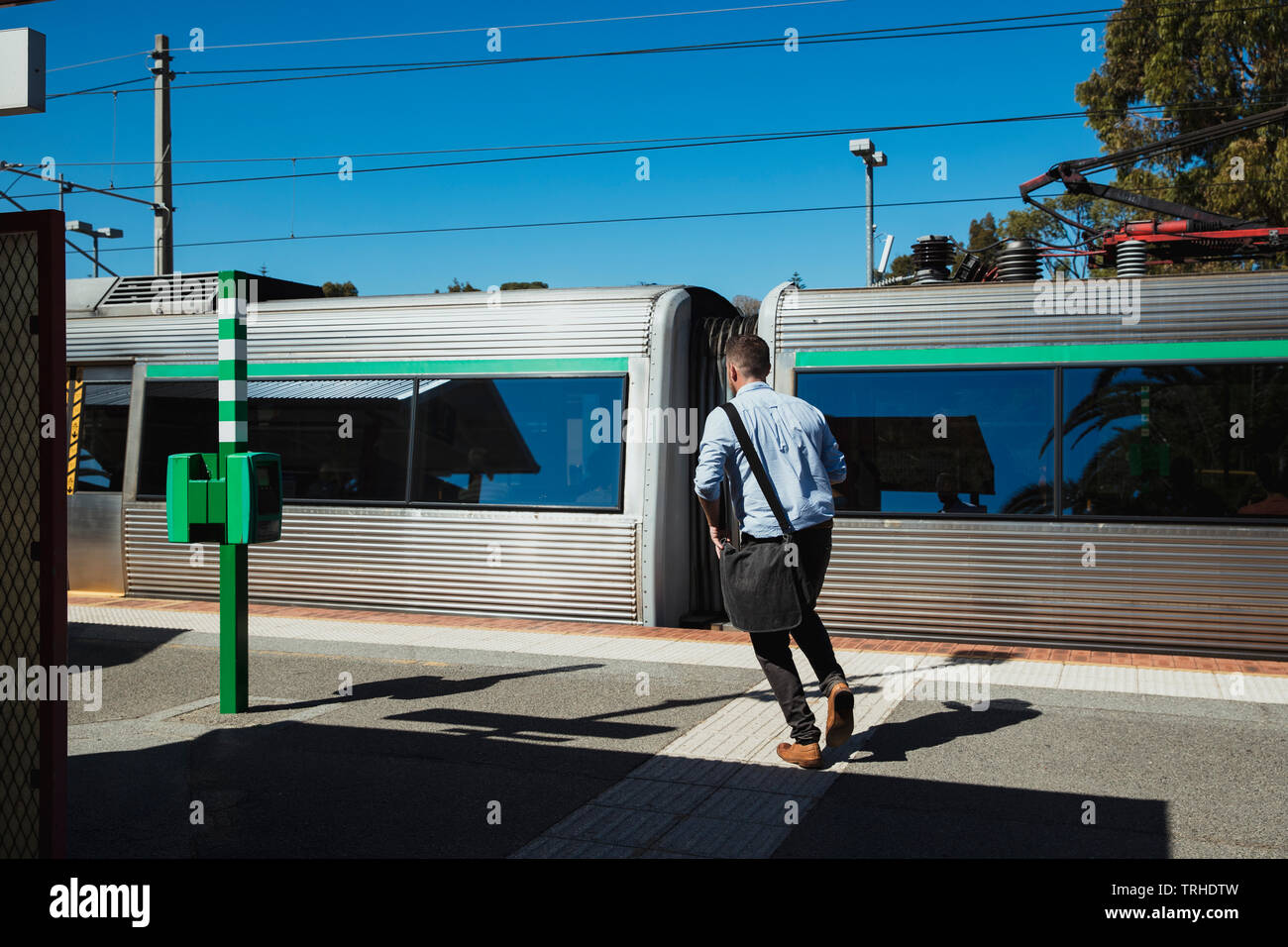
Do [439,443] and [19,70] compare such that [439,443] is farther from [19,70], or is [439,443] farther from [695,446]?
[19,70]

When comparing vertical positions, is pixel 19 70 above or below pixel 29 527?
above

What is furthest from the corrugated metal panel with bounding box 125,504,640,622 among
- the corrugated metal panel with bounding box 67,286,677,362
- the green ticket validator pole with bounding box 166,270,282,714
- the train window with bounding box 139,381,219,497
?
the green ticket validator pole with bounding box 166,270,282,714

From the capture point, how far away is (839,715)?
17.7ft

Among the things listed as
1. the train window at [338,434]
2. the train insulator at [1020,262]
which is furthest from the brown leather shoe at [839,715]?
the train window at [338,434]

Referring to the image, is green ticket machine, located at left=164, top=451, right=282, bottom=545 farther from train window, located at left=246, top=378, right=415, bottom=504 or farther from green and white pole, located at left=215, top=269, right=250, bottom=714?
train window, located at left=246, top=378, right=415, bottom=504

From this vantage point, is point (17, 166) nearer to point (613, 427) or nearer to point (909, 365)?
point (613, 427)

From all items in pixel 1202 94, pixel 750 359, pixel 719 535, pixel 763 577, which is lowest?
pixel 763 577

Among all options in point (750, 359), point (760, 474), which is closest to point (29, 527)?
point (760, 474)

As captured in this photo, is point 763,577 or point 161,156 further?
point 161,156

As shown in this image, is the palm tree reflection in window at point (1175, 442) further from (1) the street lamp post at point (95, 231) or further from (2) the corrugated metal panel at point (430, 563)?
(1) the street lamp post at point (95, 231)

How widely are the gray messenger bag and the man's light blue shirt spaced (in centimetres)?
4

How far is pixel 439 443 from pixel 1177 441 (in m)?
5.96

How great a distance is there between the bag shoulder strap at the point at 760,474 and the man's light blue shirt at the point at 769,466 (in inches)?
1.1

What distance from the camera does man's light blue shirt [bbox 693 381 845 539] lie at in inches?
216
